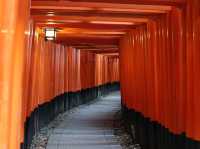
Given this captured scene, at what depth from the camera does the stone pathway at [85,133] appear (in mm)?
10225

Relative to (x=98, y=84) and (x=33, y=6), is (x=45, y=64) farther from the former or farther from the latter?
(x=98, y=84)

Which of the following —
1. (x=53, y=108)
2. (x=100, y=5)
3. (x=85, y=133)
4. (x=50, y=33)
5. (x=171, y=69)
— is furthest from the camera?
(x=53, y=108)

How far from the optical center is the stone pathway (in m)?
10.2

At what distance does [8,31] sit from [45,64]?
31.5ft

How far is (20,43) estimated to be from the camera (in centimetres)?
359

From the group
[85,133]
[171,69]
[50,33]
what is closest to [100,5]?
[171,69]

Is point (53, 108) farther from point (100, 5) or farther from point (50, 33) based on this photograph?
point (100, 5)

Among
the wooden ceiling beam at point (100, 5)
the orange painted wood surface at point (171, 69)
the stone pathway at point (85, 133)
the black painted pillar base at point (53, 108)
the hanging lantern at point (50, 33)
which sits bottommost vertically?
the stone pathway at point (85, 133)

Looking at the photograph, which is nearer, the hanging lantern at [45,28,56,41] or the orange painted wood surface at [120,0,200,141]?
the orange painted wood surface at [120,0,200,141]

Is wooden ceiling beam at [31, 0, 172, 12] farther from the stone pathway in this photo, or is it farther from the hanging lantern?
the stone pathway

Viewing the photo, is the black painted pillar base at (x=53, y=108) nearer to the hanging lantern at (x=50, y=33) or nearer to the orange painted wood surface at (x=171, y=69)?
the hanging lantern at (x=50, y=33)

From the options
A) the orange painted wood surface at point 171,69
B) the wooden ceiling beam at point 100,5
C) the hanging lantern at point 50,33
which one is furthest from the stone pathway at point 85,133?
the wooden ceiling beam at point 100,5

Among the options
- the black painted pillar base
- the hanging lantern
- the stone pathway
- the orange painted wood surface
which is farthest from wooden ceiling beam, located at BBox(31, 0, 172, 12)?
the stone pathway

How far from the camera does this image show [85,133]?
12203 millimetres
